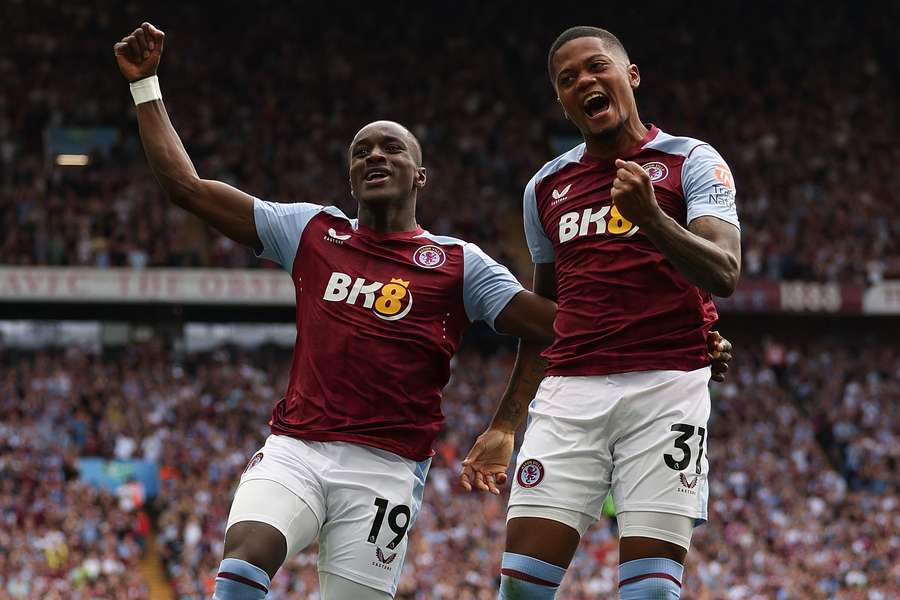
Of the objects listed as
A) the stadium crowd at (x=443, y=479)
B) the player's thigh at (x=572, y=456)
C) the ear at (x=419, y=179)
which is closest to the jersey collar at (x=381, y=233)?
the ear at (x=419, y=179)

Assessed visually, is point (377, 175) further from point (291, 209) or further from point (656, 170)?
point (656, 170)

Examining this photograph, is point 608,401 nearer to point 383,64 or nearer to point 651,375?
point 651,375

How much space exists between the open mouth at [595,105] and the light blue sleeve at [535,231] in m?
0.42

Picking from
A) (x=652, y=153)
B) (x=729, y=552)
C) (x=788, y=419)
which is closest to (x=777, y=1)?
(x=788, y=419)

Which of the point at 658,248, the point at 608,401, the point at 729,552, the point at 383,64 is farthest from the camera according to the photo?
the point at 383,64

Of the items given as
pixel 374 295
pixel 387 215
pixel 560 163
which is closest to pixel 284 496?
pixel 374 295

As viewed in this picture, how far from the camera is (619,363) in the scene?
15.7 ft

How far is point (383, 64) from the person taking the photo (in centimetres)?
3091

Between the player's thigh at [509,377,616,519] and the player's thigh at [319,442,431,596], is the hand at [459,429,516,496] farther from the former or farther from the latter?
the player's thigh at [509,377,616,519]

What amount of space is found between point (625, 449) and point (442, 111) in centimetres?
2598

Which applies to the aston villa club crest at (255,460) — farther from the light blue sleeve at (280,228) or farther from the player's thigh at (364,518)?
the light blue sleeve at (280,228)

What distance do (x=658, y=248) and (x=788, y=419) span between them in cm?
2126

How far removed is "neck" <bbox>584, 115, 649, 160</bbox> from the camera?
5000 mm

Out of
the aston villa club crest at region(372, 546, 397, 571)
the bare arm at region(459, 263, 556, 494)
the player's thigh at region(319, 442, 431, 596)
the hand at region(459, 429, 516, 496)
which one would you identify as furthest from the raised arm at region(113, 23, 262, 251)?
the aston villa club crest at region(372, 546, 397, 571)
